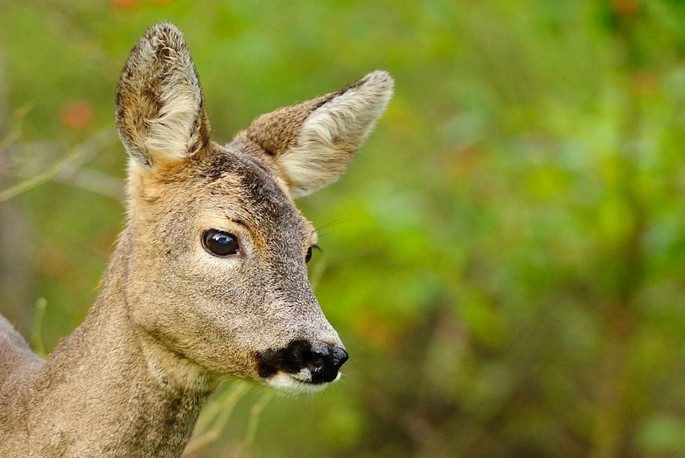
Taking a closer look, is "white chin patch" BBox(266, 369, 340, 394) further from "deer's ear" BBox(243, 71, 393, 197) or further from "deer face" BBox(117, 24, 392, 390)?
"deer's ear" BBox(243, 71, 393, 197)

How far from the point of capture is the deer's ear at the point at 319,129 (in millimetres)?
5402

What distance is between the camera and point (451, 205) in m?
11.5

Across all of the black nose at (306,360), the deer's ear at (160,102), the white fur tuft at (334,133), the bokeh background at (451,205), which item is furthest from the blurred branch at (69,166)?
the black nose at (306,360)

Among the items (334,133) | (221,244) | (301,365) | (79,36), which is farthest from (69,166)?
(301,365)

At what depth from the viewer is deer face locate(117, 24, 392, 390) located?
4484 mm

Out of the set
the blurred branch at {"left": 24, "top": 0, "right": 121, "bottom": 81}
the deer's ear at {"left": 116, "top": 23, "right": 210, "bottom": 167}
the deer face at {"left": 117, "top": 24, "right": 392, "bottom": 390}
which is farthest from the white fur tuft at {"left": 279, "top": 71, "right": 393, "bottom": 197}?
the blurred branch at {"left": 24, "top": 0, "right": 121, "bottom": 81}

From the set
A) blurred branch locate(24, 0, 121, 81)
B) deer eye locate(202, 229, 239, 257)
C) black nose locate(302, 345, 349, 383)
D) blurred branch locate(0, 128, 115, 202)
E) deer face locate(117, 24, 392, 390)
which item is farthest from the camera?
blurred branch locate(24, 0, 121, 81)

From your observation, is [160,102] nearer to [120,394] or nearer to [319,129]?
[319,129]

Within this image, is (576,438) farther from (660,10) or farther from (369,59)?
(660,10)

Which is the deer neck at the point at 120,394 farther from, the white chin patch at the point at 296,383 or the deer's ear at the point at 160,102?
the deer's ear at the point at 160,102

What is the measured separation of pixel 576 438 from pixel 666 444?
1.84 meters

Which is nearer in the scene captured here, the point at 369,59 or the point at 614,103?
the point at 614,103

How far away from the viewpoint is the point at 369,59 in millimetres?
10547

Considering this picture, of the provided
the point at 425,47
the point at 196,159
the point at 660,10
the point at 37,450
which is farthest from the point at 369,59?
the point at 37,450
